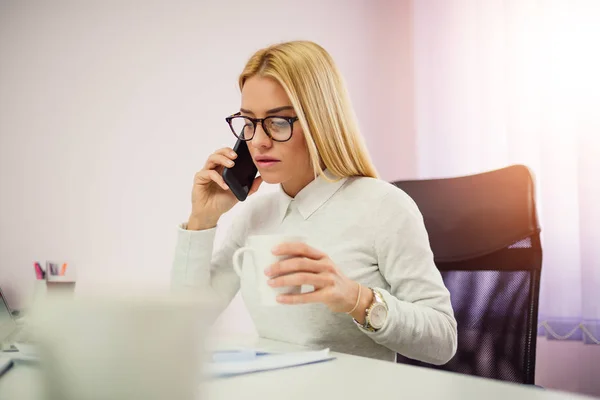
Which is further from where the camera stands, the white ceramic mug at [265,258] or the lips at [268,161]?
the lips at [268,161]

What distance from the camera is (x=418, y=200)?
4.81 feet

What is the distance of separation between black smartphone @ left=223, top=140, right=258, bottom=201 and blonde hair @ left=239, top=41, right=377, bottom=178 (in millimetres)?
175

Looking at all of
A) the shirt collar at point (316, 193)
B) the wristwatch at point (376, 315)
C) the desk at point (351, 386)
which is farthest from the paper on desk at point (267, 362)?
the shirt collar at point (316, 193)

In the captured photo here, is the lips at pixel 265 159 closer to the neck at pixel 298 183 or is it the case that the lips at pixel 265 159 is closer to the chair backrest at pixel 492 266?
the neck at pixel 298 183

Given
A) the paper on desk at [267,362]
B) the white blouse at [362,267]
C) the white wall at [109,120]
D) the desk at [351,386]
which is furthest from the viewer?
the white wall at [109,120]

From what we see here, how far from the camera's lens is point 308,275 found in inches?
28.6

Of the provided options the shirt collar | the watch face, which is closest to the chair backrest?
the shirt collar

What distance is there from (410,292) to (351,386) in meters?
0.47

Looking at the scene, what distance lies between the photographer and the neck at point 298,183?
121 centimetres

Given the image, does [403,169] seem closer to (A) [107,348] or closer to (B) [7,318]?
(B) [7,318]

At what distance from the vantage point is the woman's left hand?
0.70 m

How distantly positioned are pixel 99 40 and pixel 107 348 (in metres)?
1.93

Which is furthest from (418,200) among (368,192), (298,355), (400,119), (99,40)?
(400,119)

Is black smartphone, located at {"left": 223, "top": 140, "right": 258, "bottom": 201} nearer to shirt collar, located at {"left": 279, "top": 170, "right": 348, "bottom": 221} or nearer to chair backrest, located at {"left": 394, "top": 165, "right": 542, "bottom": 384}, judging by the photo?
shirt collar, located at {"left": 279, "top": 170, "right": 348, "bottom": 221}
